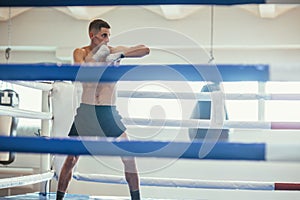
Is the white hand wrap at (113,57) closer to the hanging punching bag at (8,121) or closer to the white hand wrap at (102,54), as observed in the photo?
the white hand wrap at (102,54)

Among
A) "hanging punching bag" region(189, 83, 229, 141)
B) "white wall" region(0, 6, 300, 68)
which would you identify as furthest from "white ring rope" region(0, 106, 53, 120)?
"white wall" region(0, 6, 300, 68)

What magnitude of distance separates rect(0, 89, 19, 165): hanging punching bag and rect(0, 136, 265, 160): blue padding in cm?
249

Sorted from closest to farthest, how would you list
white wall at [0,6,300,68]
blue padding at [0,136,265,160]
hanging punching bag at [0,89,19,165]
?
1. blue padding at [0,136,265,160]
2. hanging punching bag at [0,89,19,165]
3. white wall at [0,6,300,68]

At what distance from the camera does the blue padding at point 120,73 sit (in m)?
1.41

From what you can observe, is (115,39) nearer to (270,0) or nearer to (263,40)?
(263,40)

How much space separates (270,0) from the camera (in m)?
1.36

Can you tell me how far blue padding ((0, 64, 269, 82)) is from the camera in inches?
55.4

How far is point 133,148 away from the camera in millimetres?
1370

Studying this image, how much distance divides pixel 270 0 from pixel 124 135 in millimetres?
1379

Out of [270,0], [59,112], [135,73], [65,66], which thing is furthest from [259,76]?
[59,112]

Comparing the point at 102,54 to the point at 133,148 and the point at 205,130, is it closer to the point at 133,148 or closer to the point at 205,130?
the point at 133,148

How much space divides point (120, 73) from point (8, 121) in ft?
11.5

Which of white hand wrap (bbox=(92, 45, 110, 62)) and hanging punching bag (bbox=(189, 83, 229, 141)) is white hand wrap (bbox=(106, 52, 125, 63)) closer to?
white hand wrap (bbox=(92, 45, 110, 62))

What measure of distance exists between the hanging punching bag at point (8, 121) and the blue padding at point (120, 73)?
2.47 m
